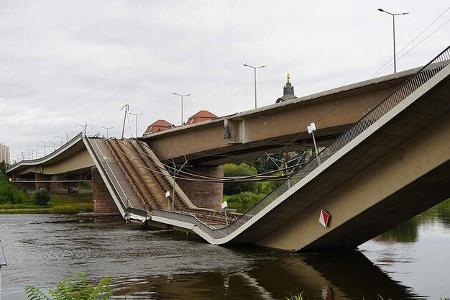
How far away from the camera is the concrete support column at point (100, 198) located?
187ft

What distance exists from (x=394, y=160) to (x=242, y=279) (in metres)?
7.69

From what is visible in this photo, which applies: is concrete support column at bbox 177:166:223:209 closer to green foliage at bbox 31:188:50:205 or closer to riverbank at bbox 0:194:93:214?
riverbank at bbox 0:194:93:214

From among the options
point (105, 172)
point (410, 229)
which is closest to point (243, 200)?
point (105, 172)

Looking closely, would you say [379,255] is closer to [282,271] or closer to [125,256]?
[282,271]

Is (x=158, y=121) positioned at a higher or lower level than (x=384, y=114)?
higher

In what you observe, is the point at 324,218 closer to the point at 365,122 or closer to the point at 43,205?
the point at 365,122

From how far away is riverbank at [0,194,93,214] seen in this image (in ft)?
210

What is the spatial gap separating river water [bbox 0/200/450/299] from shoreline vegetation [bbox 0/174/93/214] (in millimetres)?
30027

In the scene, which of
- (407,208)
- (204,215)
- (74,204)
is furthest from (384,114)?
(74,204)

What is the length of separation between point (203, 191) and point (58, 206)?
22.1 metres

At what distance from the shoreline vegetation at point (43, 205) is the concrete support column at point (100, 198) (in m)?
7.03

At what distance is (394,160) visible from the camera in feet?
71.1

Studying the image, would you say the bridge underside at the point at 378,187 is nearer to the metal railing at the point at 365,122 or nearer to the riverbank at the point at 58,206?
the metal railing at the point at 365,122

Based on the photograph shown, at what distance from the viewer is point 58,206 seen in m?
69.9
